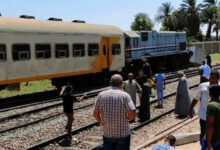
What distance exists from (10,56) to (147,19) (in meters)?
69.5

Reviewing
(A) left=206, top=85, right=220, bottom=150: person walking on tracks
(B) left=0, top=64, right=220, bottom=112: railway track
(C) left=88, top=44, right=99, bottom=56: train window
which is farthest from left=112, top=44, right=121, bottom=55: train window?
(A) left=206, top=85, right=220, bottom=150: person walking on tracks

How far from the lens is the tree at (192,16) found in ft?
255

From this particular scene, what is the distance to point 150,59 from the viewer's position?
32.3 metres

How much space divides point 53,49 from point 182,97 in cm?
806

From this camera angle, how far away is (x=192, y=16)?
261 ft

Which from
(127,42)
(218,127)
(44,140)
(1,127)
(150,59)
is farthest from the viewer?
(150,59)

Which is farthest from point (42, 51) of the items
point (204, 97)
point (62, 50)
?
point (204, 97)

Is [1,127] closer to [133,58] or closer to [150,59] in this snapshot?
[133,58]

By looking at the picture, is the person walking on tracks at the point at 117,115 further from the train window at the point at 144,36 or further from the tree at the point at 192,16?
the tree at the point at 192,16

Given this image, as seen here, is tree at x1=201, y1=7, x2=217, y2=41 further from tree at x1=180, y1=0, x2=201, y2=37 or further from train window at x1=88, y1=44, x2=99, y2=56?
train window at x1=88, y1=44, x2=99, y2=56

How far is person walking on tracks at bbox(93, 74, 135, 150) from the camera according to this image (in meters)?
6.09

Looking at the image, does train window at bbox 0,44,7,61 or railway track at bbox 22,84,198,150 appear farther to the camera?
train window at bbox 0,44,7,61

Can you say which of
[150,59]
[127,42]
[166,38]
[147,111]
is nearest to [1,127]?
[147,111]

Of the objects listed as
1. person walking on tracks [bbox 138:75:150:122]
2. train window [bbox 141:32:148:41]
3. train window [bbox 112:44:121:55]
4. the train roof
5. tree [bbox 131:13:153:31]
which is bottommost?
person walking on tracks [bbox 138:75:150:122]
